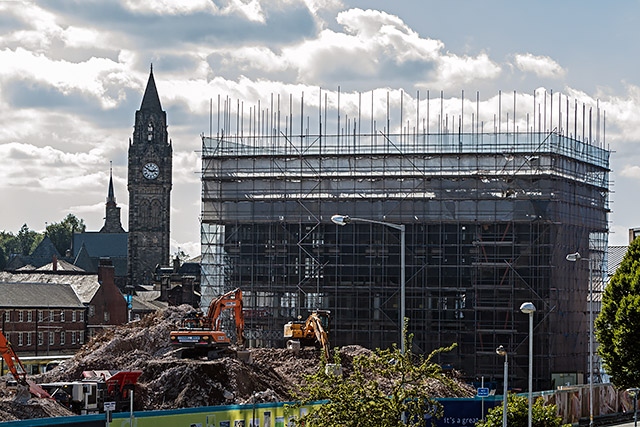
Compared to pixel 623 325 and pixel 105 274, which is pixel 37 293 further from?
pixel 623 325

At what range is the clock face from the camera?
18112 cm

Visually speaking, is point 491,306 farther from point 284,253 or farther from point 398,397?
point 398,397

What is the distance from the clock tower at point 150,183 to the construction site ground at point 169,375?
120444mm

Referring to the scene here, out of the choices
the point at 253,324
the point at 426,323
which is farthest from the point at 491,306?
the point at 253,324

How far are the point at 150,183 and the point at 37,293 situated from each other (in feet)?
289

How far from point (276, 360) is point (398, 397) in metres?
31.1

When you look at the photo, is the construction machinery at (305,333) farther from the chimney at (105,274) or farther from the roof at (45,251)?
the roof at (45,251)

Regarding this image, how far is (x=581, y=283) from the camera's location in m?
75.4

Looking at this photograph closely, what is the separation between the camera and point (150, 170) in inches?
7131

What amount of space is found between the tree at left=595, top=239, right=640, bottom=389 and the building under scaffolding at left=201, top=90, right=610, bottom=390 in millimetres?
18202

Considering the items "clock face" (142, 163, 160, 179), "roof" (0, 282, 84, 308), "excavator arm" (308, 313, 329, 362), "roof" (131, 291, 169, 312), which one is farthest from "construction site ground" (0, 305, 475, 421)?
"clock face" (142, 163, 160, 179)

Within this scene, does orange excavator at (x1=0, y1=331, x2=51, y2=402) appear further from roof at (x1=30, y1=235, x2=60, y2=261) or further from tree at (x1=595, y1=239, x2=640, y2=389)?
roof at (x1=30, y1=235, x2=60, y2=261)

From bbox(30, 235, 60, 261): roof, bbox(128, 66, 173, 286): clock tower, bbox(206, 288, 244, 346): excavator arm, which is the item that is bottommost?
bbox(206, 288, 244, 346): excavator arm

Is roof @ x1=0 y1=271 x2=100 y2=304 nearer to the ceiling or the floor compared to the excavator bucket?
nearer to the ceiling
